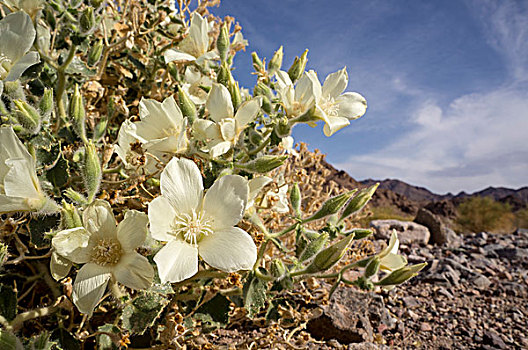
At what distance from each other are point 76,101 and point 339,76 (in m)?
0.87

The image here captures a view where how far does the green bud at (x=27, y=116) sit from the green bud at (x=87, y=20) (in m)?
0.40

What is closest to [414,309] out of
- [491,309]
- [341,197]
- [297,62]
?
[491,309]

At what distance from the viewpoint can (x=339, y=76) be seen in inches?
48.4

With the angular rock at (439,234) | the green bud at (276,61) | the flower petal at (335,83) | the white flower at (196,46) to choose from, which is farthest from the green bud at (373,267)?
the angular rock at (439,234)

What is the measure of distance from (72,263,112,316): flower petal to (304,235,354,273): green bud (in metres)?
0.55

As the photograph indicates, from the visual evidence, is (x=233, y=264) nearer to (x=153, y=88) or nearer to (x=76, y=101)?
(x=76, y=101)

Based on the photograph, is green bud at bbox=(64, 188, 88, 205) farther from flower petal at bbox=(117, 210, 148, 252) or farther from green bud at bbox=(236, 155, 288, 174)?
green bud at bbox=(236, 155, 288, 174)

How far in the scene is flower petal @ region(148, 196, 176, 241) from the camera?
2.65 ft

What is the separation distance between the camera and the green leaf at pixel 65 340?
3.86ft

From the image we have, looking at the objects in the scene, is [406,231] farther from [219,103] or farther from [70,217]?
[70,217]

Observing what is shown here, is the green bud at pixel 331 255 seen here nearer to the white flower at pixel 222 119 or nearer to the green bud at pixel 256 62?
the white flower at pixel 222 119

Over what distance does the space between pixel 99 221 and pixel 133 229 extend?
0.10 m

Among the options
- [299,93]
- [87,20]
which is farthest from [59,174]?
[299,93]

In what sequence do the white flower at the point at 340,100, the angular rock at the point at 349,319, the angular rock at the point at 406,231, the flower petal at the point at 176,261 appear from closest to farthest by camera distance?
the flower petal at the point at 176,261, the white flower at the point at 340,100, the angular rock at the point at 349,319, the angular rock at the point at 406,231
